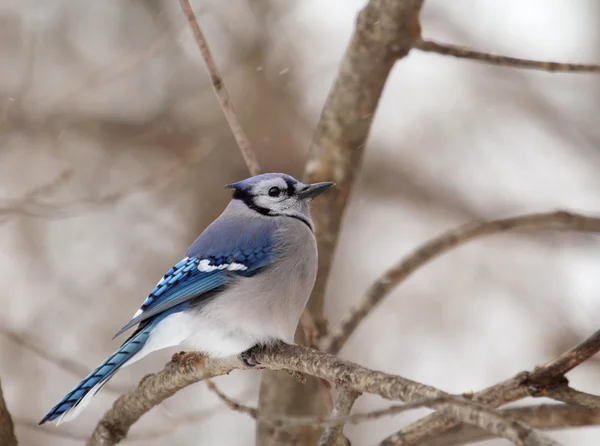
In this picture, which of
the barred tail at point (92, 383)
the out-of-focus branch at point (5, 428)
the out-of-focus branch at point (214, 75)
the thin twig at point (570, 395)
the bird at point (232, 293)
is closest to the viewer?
the thin twig at point (570, 395)

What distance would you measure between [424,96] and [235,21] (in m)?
1.39

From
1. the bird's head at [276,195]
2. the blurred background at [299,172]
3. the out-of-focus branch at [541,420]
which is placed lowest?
the out-of-focus branch at [541,420]

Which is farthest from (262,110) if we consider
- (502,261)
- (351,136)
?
(351,136)

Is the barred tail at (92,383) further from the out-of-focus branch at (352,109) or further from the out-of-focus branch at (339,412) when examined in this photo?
the out-of-focus branch at (352,109)

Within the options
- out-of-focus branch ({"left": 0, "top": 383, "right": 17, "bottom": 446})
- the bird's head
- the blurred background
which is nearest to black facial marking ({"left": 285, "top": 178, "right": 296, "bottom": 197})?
the bird's head

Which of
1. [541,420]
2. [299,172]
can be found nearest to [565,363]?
[541,420]

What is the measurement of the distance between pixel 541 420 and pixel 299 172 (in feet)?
8.44

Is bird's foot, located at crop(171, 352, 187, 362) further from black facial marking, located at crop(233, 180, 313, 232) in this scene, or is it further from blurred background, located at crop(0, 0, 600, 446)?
blurred background, located at crop(0, 0, 600, 446)

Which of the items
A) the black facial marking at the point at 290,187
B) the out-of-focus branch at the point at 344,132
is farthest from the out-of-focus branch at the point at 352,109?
the black facial marking at the point at 290,187

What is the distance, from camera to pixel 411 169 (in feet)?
16.3

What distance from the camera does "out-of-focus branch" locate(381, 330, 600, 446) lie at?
1552 mm

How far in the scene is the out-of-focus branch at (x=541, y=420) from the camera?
2086mm

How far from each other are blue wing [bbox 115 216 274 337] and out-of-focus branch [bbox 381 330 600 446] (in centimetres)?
71

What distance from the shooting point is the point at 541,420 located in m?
2.14
